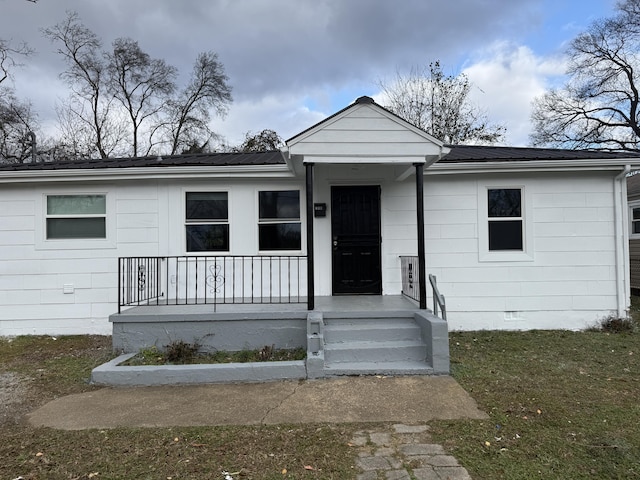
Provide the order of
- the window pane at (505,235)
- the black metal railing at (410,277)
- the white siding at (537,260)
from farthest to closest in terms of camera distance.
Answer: the window pane at (505,235) → the white siding at (537,260) → the black metal railing at (410,277)

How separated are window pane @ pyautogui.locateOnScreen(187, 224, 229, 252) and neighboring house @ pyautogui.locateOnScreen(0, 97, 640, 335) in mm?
19

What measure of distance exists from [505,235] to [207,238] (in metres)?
5.33

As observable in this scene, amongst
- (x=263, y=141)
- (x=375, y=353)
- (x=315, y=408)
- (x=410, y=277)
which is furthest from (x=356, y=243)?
(x=263, y=141)

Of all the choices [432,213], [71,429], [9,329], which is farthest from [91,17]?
[71,429]

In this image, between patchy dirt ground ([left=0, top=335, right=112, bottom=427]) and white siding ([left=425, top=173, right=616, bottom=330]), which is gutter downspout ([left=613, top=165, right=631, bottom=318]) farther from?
patchy dirt ground ([left=0, top=335, right=112, bottom=427])

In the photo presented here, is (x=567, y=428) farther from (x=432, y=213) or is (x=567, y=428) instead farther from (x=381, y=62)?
(x=381, y=62)

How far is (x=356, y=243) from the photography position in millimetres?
6957

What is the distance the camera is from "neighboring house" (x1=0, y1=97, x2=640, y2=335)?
22.2 feet

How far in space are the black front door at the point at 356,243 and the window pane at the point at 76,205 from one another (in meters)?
4.19

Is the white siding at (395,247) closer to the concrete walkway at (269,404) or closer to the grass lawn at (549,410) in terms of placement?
the grass lawn at (549,410)

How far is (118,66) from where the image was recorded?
22.3 metres

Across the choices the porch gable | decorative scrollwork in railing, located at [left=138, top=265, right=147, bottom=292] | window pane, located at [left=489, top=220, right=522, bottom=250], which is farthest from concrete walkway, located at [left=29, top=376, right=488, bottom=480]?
window pane, located at [left=489, top=220, right=522, bottom=250]

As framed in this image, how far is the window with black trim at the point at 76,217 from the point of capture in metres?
6.95

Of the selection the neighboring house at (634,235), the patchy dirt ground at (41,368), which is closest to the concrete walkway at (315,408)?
the patchy dirt ground at (41,368)
